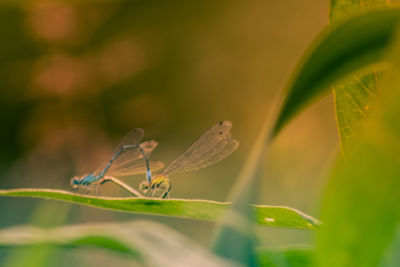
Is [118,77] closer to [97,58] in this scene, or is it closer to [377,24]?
[97,58]

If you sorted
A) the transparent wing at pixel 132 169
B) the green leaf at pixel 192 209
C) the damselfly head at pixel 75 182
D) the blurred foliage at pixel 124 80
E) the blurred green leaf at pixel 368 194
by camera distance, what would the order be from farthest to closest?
the blurred foliage at pixel 124 80 < the transparent wing at pixel 132 169 < the damselfly head at pixel 75 182 < the green leaf at pixel 192 209 < the blurred green leaf at pixel 368 194

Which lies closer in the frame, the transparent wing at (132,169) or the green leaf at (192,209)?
the green leaf at (192,209)

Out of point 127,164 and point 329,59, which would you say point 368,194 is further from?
point 127,164

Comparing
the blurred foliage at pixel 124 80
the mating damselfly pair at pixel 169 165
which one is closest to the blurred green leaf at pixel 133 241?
the mating damselfly pair at pixel 169 165

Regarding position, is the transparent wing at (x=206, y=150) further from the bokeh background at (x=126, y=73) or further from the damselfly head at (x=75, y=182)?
the bokeh background at (x=126, y=73)

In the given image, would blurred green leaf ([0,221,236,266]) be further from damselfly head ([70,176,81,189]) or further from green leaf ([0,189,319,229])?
damselfly head ([70,176,81,189])

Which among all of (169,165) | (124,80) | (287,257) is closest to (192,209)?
(287,257)

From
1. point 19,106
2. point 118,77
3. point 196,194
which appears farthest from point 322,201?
point 19,106
